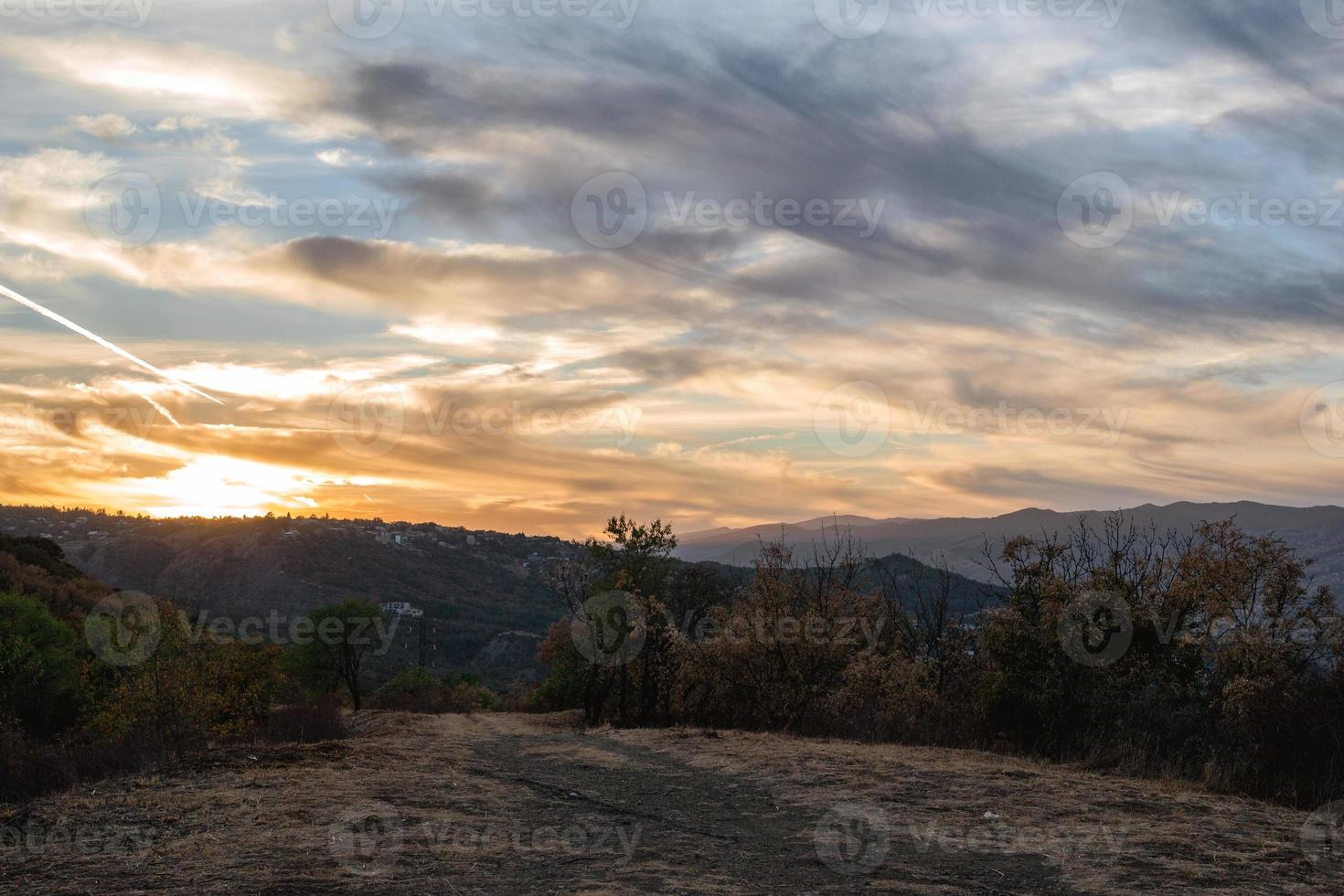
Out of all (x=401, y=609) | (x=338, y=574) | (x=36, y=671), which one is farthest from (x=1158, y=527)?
(x=338, y=574)

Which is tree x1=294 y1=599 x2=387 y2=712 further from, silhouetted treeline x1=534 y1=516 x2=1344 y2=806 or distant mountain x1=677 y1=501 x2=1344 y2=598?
silhouetted treeline x1=534 y1=516 x2=1344 y2=806

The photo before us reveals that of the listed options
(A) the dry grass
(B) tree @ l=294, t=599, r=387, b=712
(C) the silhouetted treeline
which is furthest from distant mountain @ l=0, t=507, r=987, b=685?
(A) the dry grass

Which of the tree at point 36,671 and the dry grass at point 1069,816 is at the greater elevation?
the dry grass at point 1069,816

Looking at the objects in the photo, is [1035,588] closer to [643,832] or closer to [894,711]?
[894,711]

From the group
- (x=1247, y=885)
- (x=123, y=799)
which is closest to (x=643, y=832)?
(x=1247, y=885)

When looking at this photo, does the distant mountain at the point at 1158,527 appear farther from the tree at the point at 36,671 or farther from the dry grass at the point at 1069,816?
the tree at the point at 36,671

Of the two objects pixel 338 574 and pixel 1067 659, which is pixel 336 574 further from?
pixel 1067 659

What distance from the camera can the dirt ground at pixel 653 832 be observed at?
858 centimetres

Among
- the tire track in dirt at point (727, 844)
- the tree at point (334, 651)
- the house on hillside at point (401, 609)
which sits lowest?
the house on hillside at point (401, 609)

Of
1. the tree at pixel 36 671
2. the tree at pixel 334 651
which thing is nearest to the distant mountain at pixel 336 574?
Answer: the tree at pixel 334 651

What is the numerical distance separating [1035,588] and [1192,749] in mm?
5041

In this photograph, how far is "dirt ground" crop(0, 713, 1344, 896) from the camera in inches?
338

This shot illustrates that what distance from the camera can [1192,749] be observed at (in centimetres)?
1599

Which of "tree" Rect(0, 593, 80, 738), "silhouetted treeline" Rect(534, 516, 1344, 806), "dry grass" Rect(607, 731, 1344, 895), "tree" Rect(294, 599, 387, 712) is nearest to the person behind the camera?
"dry grass" Rect(607, 731, 1344, 895)
